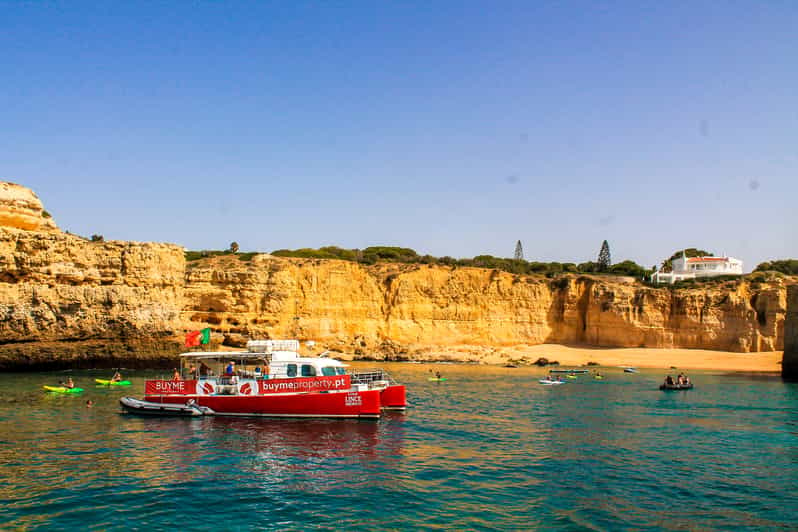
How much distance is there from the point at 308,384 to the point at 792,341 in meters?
42.1

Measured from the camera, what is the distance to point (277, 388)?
24922 millimetres

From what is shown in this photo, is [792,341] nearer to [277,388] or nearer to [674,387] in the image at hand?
[674,387]

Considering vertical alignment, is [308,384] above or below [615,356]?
above

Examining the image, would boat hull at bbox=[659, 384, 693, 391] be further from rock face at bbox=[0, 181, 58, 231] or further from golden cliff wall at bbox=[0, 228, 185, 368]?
rock face at bbox=[0, 181, 58, 231]

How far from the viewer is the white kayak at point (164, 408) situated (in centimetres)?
2570

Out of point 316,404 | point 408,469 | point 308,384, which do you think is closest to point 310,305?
point 308,384

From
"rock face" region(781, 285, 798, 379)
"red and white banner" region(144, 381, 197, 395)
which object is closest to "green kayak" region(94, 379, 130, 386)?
"red and white banner" region(144, 381, 197, 395)

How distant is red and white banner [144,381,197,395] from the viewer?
2612cm

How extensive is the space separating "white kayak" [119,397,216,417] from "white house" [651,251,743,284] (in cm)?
6858

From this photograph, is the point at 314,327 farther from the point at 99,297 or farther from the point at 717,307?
the point at 717,307

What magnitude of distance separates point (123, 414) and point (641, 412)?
2435cm

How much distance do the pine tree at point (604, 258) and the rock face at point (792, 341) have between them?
49369mm

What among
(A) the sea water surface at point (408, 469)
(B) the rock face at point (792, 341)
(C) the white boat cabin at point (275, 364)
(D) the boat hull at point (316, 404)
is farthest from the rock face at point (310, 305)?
(D) the boat hull at point (316, 404)

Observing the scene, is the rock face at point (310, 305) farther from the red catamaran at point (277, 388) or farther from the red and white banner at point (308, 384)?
the red and white banner at point (308, 384)
